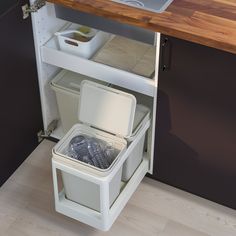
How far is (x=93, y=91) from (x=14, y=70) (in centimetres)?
34

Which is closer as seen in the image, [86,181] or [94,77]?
[86,181]

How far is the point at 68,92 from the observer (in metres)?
2.37

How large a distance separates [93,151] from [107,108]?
20 cm

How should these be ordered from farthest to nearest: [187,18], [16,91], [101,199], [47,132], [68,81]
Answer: [47,132] → [68,81] → [16,91] → [101,199] → [187,18]

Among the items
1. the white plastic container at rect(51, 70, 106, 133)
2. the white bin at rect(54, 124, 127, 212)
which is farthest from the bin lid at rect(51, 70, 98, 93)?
the white bin at rect(54, 124, 127, 212)

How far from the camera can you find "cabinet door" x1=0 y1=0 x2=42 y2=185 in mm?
2102

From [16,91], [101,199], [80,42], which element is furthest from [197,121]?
[16,91]

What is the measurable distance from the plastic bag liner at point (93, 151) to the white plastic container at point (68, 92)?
23 centimetres

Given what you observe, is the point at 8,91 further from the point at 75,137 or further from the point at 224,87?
the point at 224,87

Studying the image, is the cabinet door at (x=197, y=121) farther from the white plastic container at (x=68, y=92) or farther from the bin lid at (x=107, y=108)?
the white plastic container at (x=68, y=92)

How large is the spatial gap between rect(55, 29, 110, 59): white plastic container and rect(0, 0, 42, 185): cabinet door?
0.45 feet

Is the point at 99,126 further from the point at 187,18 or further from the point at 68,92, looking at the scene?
the point at 187,18

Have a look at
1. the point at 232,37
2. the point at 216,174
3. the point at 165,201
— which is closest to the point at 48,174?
the point at 165,201

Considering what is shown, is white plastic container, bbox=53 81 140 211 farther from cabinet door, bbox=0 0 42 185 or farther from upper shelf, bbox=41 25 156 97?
cabinet door, bbox=0 0 42 185
